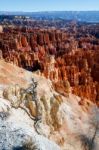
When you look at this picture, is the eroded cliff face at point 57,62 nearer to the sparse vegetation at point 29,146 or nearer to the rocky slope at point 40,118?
the rocky slope at point 40,118

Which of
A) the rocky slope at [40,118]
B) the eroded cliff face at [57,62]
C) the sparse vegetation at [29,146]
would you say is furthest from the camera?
the eroded cliff face at [57,62]

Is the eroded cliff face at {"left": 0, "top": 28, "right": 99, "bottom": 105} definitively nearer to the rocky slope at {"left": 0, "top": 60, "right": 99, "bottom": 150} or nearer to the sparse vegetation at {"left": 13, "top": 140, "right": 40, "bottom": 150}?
the rocky slope at {"left": 0, "top": 60, "right": 99, "bottom": 150}

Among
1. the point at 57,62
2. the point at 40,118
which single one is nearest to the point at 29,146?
the point at 40,118

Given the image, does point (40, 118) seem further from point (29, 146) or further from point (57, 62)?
point (57, 62)

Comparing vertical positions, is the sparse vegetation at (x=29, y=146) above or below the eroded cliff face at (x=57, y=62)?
above

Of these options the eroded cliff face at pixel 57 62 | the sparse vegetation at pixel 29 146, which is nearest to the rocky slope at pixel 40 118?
the sparse vegetation at pixel 29 146

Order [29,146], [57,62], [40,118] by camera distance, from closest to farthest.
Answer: [29,146]
[40,118]
[57,62]

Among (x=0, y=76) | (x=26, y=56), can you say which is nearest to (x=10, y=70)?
(x=0, y=76)

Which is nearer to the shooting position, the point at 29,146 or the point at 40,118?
the point at 29,146

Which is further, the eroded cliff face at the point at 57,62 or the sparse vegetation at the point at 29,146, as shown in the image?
the eroded cliff face at the point at 57,62
